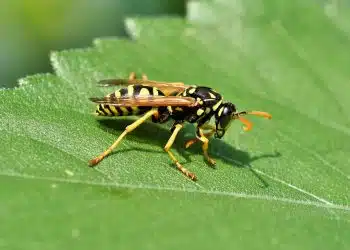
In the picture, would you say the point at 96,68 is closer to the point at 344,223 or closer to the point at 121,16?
the point at 344,223

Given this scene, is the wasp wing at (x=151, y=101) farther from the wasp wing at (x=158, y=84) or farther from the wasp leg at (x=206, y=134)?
the wasp leg at (x=206, y=134)

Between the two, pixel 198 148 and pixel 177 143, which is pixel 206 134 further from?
pixel 177 143

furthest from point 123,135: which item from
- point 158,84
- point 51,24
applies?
point 51,24

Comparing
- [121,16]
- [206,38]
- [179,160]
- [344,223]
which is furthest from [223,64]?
[121,16]

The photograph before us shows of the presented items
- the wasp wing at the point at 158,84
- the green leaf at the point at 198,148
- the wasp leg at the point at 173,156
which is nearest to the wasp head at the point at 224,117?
the green leaf at the point at 198,148

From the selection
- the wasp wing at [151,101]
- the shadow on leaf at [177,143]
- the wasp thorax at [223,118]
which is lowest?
the shadow on leaf at [177,143]
